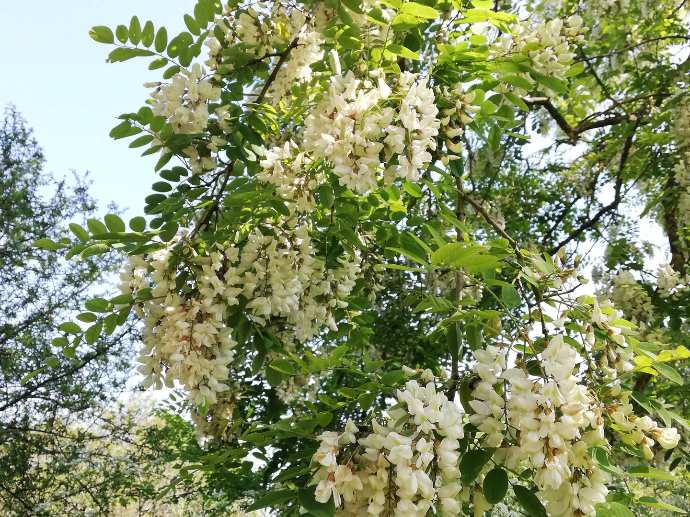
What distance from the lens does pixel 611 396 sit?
1.37 metres

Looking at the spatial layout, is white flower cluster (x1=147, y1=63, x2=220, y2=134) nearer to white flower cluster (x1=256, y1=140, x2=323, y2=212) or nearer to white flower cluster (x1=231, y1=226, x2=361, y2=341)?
white flower cluster (x1=256, y1=140, x2=323, y2=212)

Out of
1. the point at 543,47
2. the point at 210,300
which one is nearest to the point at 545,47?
the point at 543,47

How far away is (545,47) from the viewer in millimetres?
2027

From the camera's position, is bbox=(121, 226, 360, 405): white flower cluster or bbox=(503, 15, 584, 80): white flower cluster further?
bbox=(503, 15, 584, 80): white flower cluster

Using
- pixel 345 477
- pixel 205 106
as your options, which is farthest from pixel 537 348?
pixel 205 106

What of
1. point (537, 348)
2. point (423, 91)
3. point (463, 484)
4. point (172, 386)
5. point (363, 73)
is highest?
point (363, 73)

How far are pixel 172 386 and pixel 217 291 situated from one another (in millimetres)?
327

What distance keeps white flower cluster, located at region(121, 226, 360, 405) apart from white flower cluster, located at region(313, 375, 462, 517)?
0.58 m

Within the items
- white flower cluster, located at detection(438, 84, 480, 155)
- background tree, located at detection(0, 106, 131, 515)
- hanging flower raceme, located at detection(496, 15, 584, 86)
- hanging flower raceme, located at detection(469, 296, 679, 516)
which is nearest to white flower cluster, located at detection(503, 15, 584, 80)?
hanging flower raceme, located at detection(496, 15, 584, 86)

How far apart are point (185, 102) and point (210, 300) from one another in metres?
0.63

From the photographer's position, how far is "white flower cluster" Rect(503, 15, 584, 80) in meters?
1.99

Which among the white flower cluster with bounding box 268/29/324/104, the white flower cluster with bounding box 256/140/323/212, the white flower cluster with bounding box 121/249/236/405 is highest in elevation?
the white flower cluster with bounding box 268/29/324/104

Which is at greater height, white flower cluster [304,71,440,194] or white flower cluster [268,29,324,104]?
white flower cluster [268,29,324,104]

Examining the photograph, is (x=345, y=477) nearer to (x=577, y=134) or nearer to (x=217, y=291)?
(x=217, y=291)
